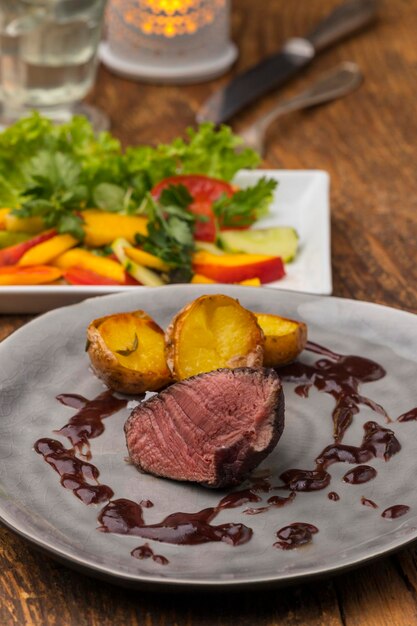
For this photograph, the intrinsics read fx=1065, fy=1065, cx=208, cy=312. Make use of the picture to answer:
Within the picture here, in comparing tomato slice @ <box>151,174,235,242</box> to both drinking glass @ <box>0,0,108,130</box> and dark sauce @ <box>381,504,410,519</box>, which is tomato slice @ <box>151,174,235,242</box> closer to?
drinking glass @ <box>0,0,108,130</box>

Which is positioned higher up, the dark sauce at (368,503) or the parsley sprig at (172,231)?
the dark sauce at (368,503)

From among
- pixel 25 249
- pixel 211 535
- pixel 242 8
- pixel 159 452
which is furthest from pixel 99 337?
pixel 242 8

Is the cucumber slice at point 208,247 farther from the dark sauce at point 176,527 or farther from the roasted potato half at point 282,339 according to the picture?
the dark sauce at point 176,527

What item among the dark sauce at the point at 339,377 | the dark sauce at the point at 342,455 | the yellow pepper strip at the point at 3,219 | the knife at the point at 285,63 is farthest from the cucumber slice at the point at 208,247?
the knife at the point at 285,63

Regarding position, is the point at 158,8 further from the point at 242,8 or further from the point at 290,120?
the point at 242,8

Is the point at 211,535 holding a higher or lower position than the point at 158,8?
higher

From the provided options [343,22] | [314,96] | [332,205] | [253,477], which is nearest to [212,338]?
[253,477]

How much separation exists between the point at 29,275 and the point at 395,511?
1.00 m

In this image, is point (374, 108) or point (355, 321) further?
point (374, 108)

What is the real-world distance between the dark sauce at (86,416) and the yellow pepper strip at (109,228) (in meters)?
0.65

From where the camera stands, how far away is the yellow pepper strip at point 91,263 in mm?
2113

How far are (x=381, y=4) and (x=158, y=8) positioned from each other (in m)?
1.10

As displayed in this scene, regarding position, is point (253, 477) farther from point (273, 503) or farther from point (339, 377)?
point (339, 377)

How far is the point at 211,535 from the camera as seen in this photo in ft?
4.28
